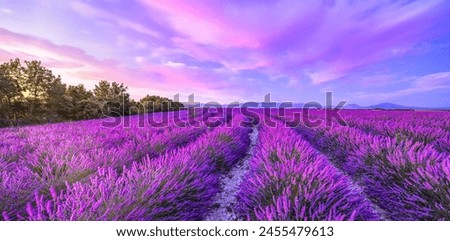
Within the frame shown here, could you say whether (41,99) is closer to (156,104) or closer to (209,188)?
(156,104)

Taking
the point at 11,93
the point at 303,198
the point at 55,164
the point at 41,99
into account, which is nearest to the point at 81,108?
the point at 41,99

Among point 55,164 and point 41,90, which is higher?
point 41,90

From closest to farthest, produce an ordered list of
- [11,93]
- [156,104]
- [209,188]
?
[209,188], [11,93], [156,104]

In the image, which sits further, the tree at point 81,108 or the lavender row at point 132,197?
the tree at point 81,108

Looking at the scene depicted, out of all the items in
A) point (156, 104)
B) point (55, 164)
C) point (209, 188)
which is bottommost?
point (209, 188)

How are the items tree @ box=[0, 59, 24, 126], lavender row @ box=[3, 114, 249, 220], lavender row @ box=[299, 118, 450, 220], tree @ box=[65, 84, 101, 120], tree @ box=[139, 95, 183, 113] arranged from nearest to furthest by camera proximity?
lavender row @ box=[3, 114, 249, 220] < lavender row @ box=[299, 118, 450, 220] < tree @ box=[0, 59, 24, 126] < tree @ box=[65, 84, 101, 120] < tree @ box=[139, 95, 183, 113]

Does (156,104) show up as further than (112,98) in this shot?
Yes

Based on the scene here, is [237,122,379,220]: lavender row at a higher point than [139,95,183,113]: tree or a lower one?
lower

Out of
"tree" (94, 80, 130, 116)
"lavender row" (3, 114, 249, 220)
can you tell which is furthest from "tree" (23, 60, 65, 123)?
"lavender row" (3, 114, 249, 220)

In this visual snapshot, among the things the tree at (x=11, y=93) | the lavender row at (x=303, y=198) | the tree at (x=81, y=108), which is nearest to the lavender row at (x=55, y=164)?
the lavender row at (x=303, y=198)

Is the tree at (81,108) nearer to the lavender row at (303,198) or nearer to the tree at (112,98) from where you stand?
the tree at (112,98)

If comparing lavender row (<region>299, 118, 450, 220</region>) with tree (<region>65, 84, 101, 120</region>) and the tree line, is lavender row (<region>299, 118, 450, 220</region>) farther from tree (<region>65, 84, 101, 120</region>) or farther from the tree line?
tree (<region>65, 84, 101, 120</region>)

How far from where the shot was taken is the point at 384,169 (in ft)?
8.43

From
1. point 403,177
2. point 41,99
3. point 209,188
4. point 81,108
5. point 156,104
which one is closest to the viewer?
point 403,177
